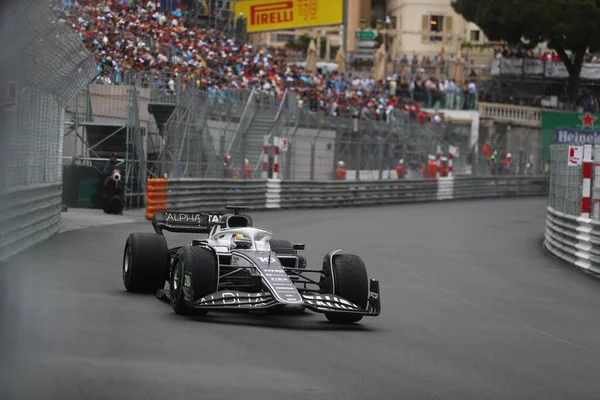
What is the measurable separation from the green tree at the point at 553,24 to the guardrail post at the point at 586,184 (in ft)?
138

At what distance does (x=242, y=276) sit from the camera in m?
10.8

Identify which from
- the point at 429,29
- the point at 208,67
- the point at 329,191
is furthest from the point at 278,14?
the point at 429,29

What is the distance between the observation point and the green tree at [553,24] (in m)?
60.6

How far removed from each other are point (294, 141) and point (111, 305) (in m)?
23.8

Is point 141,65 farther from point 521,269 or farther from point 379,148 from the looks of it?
point 521,269

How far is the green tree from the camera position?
60625 mm

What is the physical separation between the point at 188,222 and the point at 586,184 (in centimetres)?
900

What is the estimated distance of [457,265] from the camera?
738 inches

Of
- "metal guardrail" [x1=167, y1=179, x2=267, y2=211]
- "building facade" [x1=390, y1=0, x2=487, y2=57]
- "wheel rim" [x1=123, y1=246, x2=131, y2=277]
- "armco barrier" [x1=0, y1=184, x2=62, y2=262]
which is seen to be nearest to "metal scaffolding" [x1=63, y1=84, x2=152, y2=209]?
"metal guardrail" [x1=167, y1=179, x2=267, y2=211]

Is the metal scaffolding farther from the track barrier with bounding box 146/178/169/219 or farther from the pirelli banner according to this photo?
the pirelli banner

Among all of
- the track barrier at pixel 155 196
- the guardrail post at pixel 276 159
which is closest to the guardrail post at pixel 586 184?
the track barrier at pixel 155 196

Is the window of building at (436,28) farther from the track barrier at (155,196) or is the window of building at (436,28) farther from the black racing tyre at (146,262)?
the black racing tyre at (146,262)

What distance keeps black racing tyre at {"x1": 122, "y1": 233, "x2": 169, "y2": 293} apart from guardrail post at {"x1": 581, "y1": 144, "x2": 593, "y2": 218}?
31.8ft

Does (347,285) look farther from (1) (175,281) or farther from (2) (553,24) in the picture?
(2) (553,24)
